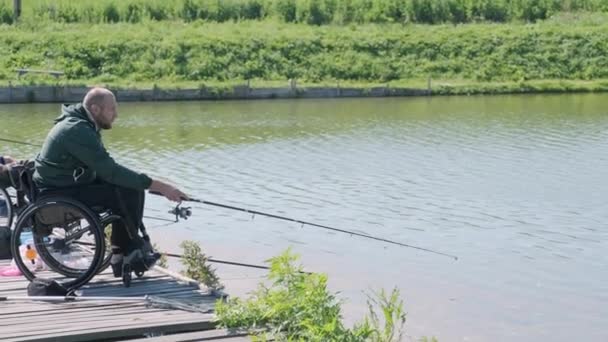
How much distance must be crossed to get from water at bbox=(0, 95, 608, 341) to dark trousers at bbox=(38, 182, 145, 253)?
2438mm

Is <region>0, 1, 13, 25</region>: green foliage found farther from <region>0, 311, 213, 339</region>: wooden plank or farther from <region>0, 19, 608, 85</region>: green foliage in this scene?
<region>0, 311, 213, 339</region>: wooden plank

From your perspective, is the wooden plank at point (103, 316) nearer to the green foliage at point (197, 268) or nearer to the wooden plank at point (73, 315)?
the wooden plank at point (73, 315)

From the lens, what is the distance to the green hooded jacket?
21.6 ft

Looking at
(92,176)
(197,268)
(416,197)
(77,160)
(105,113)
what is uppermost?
(105,113)

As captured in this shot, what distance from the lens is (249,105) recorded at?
90.6 ft

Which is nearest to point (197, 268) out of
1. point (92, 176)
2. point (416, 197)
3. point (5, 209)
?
point (92, 176)

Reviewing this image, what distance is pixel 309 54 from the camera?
33.5m

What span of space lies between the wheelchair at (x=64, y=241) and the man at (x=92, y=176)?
0.07 metres

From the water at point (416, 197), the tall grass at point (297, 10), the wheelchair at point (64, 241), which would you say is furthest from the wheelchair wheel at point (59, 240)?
the tall grass at point (297, 10)

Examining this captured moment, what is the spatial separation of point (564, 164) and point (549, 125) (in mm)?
6030

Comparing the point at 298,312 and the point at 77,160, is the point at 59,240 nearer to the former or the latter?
the point at 77,160

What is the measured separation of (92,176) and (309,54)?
88.6ft

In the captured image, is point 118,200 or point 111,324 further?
point 118,200

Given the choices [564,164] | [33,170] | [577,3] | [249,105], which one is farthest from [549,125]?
[577,3]
